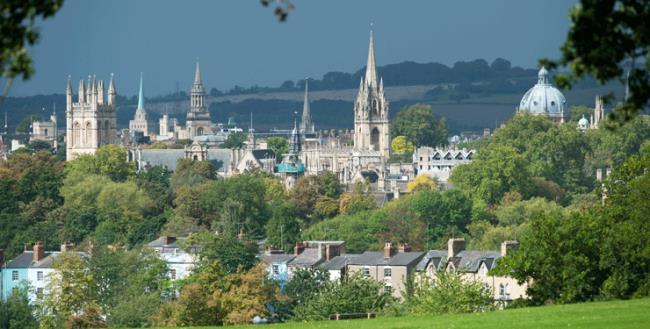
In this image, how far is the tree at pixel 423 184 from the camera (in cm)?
13389

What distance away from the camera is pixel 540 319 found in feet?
132

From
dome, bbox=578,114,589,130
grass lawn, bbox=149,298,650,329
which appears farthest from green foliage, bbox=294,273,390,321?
dome, bbox=578,114,589,130

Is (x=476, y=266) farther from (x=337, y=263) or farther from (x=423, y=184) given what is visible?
(x=423, y=184)

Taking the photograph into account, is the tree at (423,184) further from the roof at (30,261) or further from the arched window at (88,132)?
the roof at (30,261)

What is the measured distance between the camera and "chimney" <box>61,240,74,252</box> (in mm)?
85062

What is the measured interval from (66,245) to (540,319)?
49.9 metres

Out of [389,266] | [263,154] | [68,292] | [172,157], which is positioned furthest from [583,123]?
[68,292]

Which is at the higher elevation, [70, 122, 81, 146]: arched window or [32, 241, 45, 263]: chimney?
[70, 122, 81, 146]: arched window

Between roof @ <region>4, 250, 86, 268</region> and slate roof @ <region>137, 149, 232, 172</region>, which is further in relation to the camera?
slate roof @ <region>137, 149, 232, 172</region>

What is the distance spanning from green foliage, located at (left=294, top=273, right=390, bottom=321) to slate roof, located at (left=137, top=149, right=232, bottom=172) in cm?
11965

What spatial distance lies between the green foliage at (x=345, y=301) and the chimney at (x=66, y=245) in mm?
26471

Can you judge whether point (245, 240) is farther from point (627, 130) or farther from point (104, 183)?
point (627, 130)

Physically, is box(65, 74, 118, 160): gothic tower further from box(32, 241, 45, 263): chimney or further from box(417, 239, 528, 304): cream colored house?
box(417, 239, 528, 304): cream colored house

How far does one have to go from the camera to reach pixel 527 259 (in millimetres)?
51438
